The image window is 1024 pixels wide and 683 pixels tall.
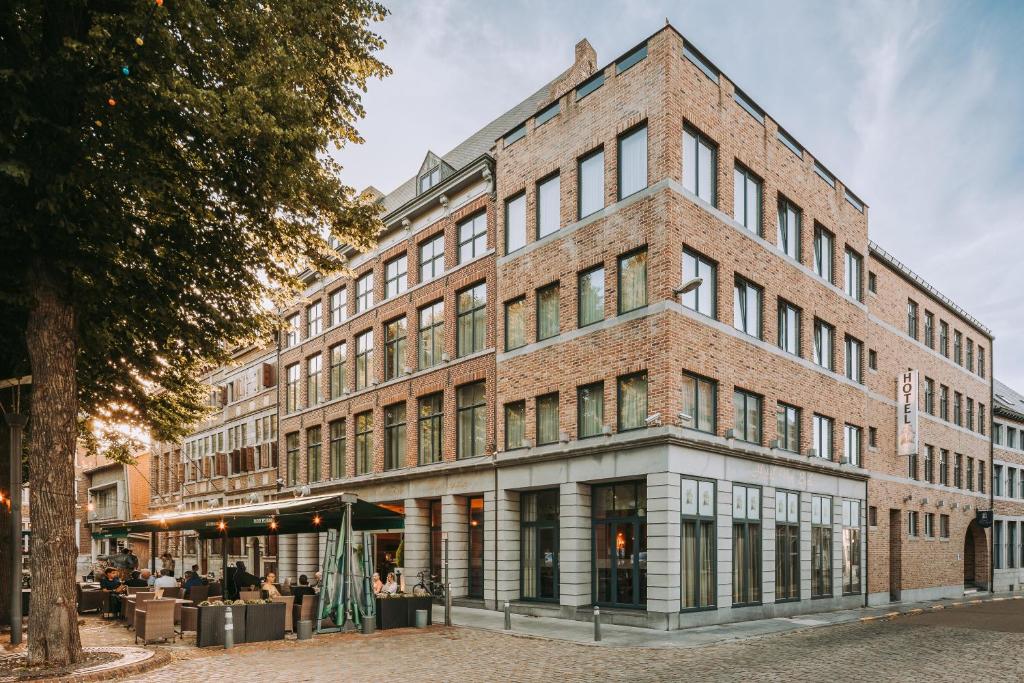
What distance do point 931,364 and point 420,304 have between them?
23.1m

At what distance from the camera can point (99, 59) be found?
1308 centimetres

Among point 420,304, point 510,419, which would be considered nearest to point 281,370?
point 420,304

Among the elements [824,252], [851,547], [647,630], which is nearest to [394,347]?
[824,252]

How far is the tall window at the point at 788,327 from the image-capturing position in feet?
86.0

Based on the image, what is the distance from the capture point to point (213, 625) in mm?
16938

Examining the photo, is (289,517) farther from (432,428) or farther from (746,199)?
(746,199)

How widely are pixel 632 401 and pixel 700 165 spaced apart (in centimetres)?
654

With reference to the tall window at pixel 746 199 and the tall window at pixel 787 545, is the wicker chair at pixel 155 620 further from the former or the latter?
the tall window at pixel 746 199

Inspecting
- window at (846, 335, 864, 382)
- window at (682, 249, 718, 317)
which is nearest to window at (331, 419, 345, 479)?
window at (682, 249, 718, 317)

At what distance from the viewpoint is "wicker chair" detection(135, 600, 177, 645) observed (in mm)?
17312

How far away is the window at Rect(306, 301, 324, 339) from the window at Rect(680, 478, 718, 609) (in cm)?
2202

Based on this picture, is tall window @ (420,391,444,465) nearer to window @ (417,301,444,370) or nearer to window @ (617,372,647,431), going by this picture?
window @ (417,301,444,370)

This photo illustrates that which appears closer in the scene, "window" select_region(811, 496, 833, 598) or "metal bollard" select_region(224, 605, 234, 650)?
"metal bollard" select_region(224, 605, 234, 650)

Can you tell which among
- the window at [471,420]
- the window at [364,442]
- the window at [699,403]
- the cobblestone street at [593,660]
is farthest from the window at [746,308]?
the window at [364,442]
